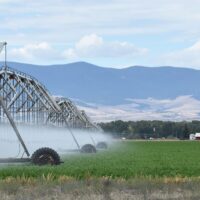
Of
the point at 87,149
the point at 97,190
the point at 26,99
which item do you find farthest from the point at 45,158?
the point at 87,149

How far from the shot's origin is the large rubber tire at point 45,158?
1304 inches

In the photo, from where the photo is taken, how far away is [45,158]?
33281mm

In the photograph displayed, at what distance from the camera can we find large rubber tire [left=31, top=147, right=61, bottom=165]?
109ft

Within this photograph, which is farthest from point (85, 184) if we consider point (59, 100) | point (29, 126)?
point (59, 100)

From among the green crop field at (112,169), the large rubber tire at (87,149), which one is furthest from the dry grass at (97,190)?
the large rubber tire at (87,149)

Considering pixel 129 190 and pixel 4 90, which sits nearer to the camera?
pixel 129 190

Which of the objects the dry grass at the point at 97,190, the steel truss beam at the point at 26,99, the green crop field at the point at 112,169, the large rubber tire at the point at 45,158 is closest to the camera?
the dry grass at the point at 97,190

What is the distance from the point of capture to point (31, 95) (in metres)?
50.0

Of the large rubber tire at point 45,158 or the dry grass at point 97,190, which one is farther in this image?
the large rubber tire at point 45,158

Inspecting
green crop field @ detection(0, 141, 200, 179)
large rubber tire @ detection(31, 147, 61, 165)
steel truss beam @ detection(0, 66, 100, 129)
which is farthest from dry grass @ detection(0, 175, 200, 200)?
steel truss beam @ detection(0, 66, 100, 129)

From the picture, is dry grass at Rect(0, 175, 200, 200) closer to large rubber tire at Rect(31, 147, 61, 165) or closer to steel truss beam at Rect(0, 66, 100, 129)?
large rubber tire at Rect(31, 147, 61, 165)

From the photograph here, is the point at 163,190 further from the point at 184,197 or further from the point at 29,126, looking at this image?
the point at 29,126

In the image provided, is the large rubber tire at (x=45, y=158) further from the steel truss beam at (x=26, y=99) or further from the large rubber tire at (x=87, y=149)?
the large rubber tire at (x=87, y=149)

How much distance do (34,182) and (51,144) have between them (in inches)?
1491
